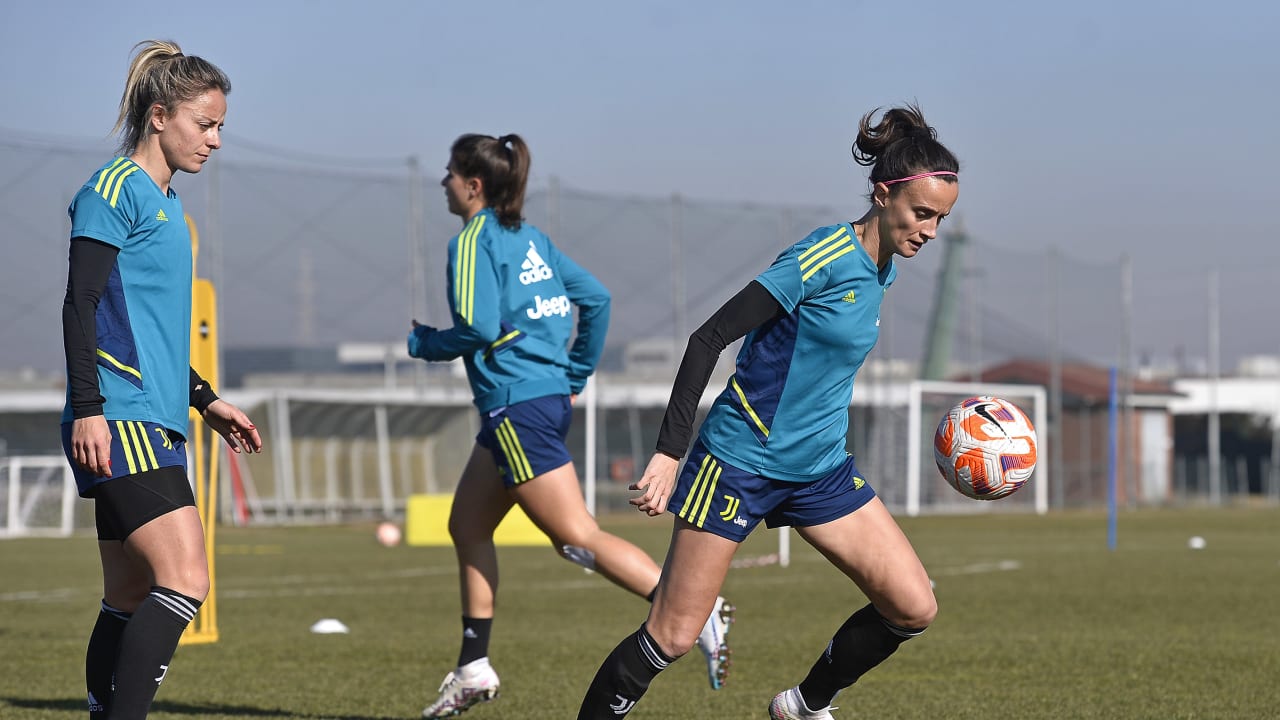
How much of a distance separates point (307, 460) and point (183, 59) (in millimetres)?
24746

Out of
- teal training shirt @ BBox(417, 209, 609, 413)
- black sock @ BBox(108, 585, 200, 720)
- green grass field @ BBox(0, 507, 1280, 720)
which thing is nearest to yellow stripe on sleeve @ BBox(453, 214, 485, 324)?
teal training shirt @ BBox(417, 209, 609, 413)

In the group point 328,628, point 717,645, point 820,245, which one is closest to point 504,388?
point 717,645

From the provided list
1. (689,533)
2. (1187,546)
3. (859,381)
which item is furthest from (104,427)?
(859,381)

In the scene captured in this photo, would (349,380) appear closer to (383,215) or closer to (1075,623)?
(383,215)

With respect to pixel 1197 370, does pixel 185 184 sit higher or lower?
higher

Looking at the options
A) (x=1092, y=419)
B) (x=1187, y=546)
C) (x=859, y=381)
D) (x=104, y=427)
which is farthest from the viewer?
(x=1092, y=419)

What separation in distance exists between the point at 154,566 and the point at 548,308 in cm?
233

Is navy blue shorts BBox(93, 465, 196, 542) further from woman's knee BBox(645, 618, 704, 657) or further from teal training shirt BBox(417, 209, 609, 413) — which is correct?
teal training shirt BBox(417, 209, 609, 413)

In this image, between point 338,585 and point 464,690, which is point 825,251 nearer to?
point 464,690

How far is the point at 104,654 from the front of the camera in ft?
14.4

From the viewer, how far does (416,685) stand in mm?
6883

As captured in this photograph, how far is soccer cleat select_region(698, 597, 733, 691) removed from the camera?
5.51 m

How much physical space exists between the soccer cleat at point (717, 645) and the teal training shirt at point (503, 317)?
1.07m

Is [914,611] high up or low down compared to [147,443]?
down
